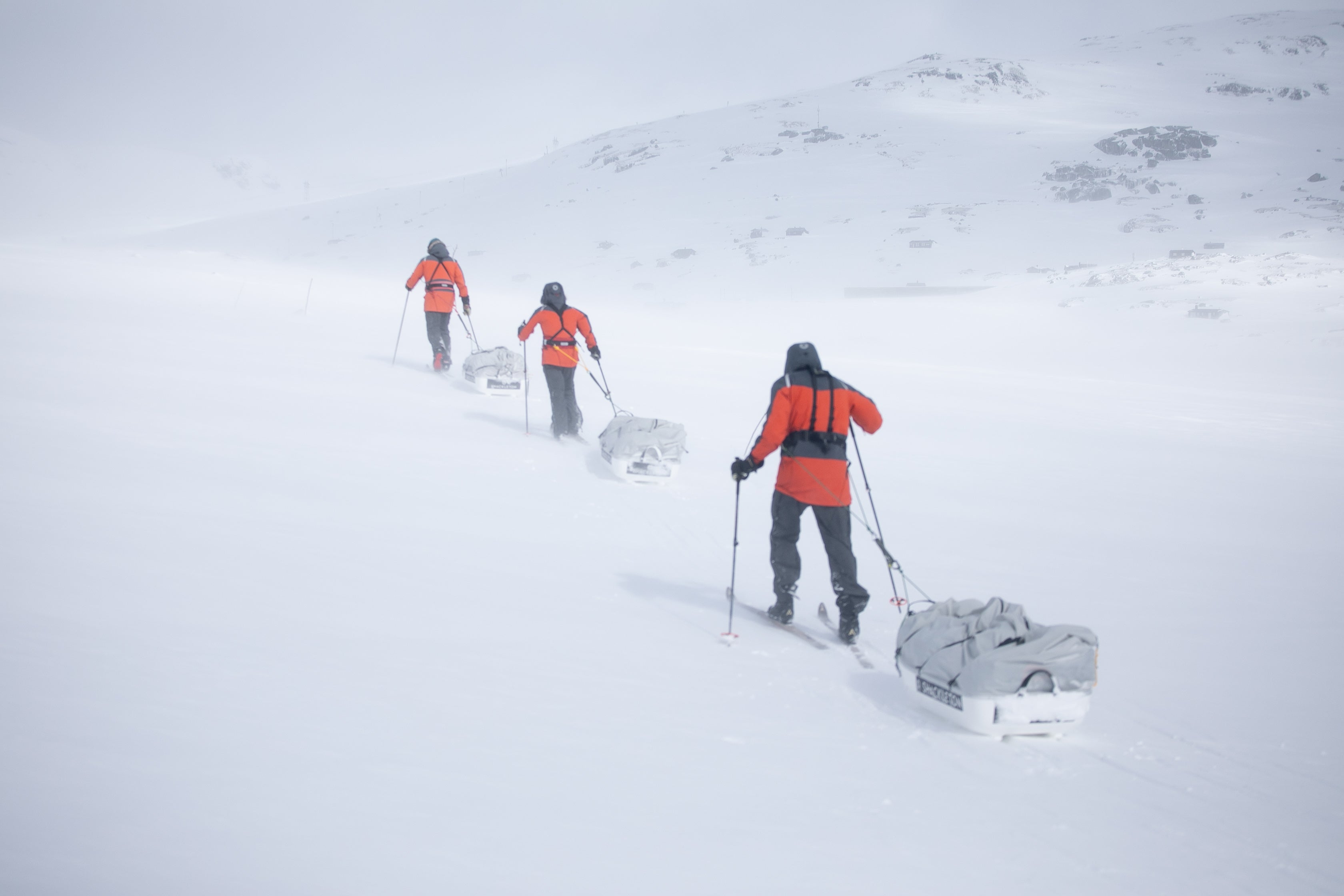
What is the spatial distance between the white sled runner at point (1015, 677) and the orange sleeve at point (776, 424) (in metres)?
1.48

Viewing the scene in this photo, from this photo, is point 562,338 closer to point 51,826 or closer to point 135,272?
point 51,826

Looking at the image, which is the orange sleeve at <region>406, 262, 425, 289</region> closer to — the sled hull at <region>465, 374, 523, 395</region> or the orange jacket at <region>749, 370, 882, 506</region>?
the sled hull at <region>465, 374, 523, 395</region>

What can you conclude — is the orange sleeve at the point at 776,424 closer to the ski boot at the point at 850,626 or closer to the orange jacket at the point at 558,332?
the ski boot at the point at 850,626

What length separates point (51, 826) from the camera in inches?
89.4

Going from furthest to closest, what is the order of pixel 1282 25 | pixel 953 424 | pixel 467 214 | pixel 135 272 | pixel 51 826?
pixel 1282 25, pixel 467 214, pixel 135 272, pixel 953 424, pixel 51 826

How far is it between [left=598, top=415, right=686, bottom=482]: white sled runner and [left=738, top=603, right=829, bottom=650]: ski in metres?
3.03

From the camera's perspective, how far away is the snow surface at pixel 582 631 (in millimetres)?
2648

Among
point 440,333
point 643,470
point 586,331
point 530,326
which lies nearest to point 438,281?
point 440,333

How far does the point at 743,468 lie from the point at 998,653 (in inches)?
68.7

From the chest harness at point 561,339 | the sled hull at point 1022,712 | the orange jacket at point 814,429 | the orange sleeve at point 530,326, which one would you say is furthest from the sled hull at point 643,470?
the sled hull at point 1022,712

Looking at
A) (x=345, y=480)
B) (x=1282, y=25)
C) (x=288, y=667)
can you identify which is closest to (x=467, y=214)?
(x=345, y=480)

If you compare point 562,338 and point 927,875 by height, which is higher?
point 562,338

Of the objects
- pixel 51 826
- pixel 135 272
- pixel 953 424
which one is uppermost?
pixel 135 272

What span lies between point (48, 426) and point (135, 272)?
1780cm
